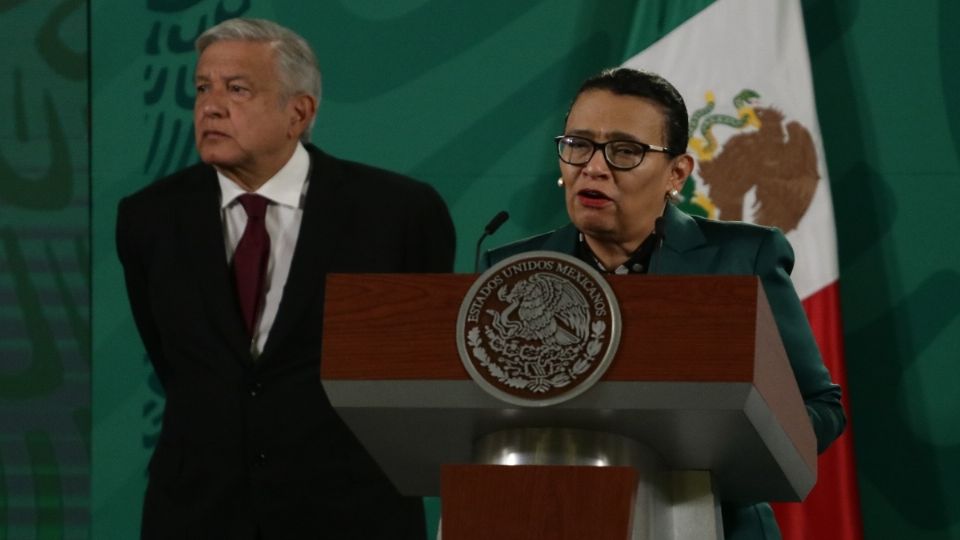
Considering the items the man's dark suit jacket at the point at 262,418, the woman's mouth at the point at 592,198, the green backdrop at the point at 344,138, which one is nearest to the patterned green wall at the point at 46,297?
the green backdrop at the point at 344,138

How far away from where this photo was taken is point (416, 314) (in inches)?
67.8

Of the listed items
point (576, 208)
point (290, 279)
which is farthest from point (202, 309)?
point (576, 208)

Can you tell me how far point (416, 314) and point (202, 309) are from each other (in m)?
1.45

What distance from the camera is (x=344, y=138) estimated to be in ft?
14.7

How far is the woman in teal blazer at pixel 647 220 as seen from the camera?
2.22 m

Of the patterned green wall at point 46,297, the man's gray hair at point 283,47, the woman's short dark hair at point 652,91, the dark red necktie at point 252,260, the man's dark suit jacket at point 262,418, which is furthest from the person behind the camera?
the patterned green wall at point 46,297

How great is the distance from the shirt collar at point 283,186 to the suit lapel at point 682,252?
3.73 feet

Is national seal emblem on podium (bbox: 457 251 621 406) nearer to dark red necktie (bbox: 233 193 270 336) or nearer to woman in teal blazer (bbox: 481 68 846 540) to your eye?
woman in teal blazer (bbox: 481 68 846 540)

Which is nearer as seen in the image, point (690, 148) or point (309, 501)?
point (309, 501)

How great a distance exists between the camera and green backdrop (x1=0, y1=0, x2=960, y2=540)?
4.24m

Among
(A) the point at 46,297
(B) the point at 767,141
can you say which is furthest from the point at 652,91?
(A) the point at 46,297

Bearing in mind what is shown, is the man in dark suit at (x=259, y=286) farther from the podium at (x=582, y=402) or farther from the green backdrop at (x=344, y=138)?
the podium at (x=582, y=402)

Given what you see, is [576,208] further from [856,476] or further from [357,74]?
[357,74]

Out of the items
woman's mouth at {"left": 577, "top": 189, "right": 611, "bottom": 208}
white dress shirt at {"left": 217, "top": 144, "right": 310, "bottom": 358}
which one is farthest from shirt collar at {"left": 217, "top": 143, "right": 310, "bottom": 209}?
woman's mouth at {"left": 577, "top": 189, "right": 611, "bottom": 208}
